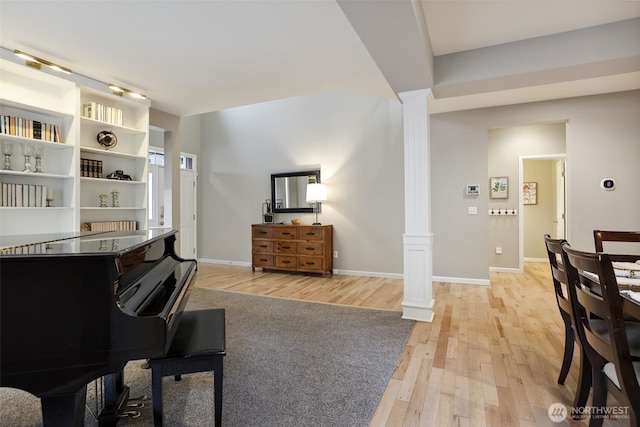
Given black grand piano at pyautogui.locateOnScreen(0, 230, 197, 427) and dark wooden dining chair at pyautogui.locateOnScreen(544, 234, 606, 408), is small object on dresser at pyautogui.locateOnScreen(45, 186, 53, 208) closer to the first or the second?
black grand piano at pyautogui.locateOnScreen(0, 230, 197, 427)

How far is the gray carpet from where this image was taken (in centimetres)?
159

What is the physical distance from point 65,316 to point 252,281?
3.74 meters

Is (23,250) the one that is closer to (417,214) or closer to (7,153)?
(7,153)

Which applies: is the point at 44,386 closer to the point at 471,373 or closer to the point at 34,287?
the point at 34,287

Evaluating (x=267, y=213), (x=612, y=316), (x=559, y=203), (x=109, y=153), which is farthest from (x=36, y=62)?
(x=559, y=203)

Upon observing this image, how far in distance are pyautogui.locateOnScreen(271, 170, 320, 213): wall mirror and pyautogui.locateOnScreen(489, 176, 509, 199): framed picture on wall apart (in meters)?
3.04

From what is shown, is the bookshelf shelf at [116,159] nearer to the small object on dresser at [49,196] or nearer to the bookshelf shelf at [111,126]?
the bookshelf shelf at [111,126]

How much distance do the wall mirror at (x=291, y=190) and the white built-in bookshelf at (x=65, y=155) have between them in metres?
2.33

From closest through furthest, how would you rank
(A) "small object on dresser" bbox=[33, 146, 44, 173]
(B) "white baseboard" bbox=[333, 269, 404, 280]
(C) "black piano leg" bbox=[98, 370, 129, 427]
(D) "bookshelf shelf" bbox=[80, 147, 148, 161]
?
(C) "black piano leg" bbox=[98, 370, 129, 427]
(A) "small object on dresser" bbox=[33, 146, 44, 173]
(D) "bookshelf shelf" bbox=[80, 147, 148, 161]
(B) "white baseboard" bbox=[333, 269, 404, 280]

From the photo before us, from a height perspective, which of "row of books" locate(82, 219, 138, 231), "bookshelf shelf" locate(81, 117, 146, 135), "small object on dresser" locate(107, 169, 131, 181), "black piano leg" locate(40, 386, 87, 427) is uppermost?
"bookshelf shelf" locate(81, 117, 146, 135)

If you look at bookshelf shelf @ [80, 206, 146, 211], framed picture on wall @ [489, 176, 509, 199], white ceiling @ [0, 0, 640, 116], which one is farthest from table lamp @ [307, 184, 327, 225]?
framed picture on wall @ [489, 176, 509, 199]

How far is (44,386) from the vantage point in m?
1.00

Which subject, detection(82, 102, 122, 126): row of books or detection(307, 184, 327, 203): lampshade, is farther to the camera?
detection(307, 184, 327, 203): lampshade

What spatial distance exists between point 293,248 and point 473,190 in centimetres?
293
